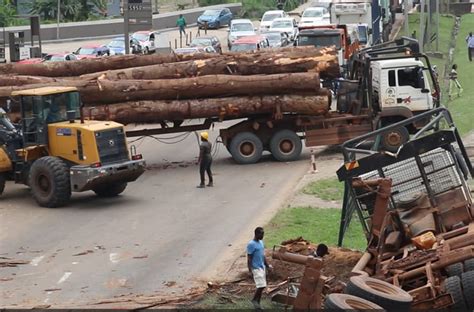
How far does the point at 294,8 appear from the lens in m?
84.8

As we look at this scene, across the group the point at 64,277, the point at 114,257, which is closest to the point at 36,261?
the point at 114,257

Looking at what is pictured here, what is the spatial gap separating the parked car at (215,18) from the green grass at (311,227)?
162ft

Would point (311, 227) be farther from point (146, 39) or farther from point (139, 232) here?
point (146, 39)

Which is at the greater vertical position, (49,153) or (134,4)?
(134,4)

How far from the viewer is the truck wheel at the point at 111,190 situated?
86.4 ft

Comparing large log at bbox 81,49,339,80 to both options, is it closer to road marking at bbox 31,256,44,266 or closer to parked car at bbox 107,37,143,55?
road marking at bbox 31,256,44,266

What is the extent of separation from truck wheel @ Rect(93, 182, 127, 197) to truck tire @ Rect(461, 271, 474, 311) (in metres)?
13.3

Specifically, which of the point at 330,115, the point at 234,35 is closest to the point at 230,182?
the point at 330,115

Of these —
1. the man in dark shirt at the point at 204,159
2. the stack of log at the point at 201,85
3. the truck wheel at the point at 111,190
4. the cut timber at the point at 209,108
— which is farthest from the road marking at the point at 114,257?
the cut timber at the point at 209,108

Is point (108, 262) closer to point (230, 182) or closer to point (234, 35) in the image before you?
point (230, 182)

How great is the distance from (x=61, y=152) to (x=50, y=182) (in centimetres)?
86

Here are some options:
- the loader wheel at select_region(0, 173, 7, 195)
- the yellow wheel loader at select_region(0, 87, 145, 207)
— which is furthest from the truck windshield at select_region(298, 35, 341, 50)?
the loader wheel at select_region(0, 173, 7, 195)

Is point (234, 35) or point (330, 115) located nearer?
point (330, 115)

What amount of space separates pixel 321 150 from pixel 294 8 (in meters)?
53.0
